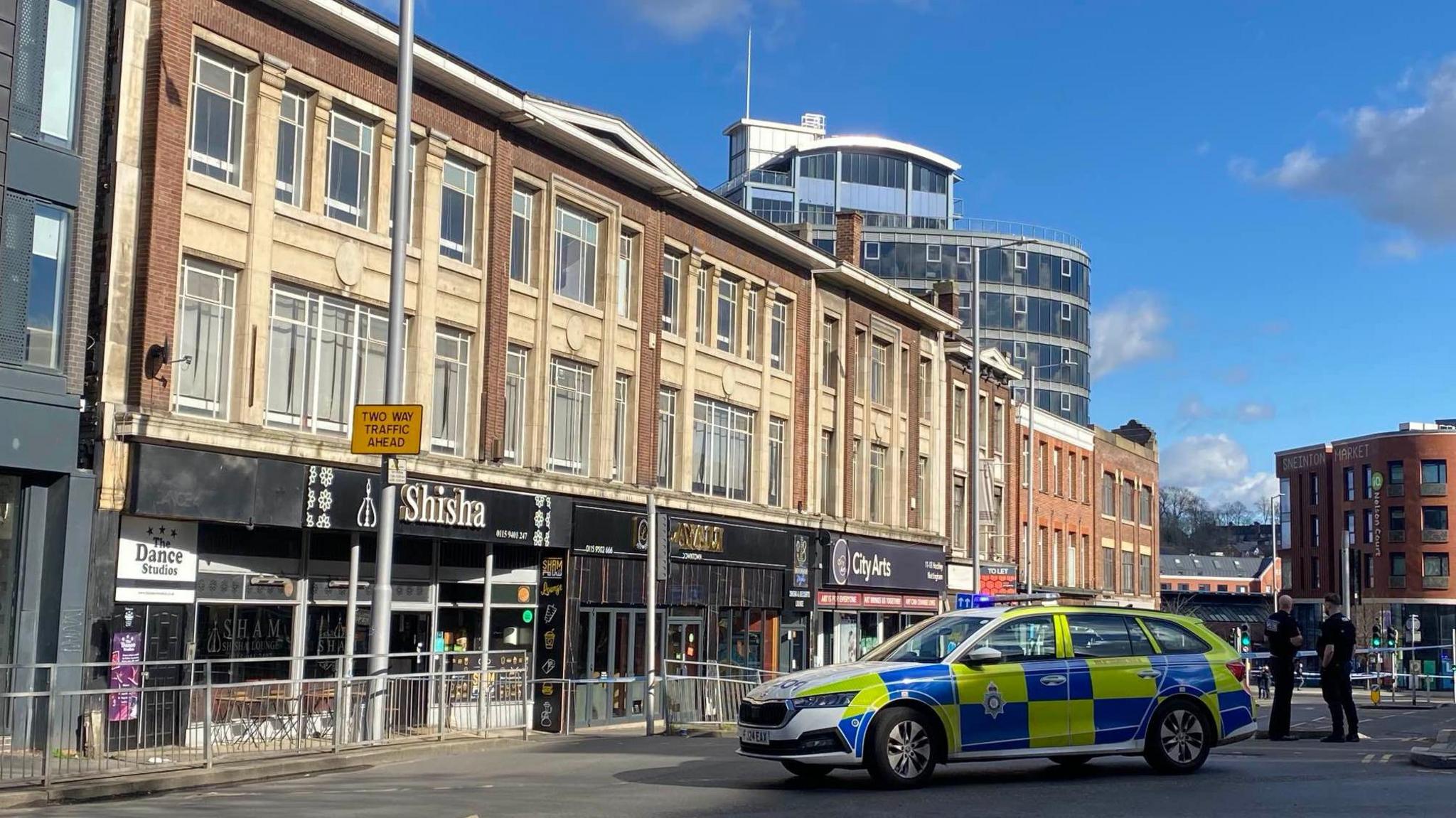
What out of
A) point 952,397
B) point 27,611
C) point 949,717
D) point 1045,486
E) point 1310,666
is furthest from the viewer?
point 1310,666

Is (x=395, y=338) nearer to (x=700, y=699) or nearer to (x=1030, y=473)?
(x=700, y=699)

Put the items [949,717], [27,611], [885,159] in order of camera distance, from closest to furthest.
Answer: [949,717] < [27,611] < [885,159]

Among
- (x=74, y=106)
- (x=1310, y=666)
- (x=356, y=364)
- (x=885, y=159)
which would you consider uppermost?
(x=885, y=159)

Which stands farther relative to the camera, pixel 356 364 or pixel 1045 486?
pixel 1045 486

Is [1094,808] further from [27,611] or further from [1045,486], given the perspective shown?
[1045,486]

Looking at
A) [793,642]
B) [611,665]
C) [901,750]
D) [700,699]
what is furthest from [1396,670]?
[901,750]

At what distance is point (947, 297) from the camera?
49781 millimetres

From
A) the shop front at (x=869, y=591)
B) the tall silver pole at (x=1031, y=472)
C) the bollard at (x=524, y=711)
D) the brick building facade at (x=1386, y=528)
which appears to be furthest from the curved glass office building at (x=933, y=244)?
the bollard at (x=524, y=711)

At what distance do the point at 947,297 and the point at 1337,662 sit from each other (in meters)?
32.0

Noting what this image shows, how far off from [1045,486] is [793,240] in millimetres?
23087

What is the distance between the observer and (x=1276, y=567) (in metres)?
145

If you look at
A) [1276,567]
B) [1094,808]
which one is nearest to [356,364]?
[1094,808]

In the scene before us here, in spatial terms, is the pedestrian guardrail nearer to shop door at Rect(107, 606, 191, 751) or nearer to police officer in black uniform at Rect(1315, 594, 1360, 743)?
police officer in black uniform at Rect(1315, 594, 1360, 743)

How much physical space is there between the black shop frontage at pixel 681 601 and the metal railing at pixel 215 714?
3.94m
